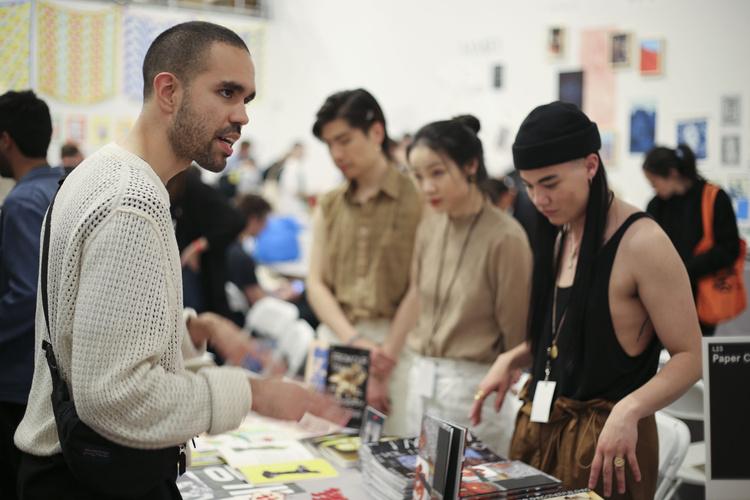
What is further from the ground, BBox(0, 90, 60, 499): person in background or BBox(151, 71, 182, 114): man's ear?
BBox(151, 71, 182, 114): man's ear

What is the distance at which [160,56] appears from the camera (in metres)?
1.45

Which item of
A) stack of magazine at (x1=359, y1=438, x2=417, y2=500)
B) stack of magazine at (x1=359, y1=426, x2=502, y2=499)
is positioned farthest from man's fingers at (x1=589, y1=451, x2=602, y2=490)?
stack of magazine at (x1=359, y1=438, x2=417, y2=500)

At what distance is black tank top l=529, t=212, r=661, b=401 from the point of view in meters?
1.91

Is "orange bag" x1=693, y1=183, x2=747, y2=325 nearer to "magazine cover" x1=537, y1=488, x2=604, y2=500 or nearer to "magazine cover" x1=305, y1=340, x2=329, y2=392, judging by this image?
"magazine cover" x1=305, y1=340, x2=329, y2=392

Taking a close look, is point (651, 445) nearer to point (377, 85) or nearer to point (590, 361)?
point (590, 361)

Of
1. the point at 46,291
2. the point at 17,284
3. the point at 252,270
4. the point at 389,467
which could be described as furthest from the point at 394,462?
the point at 252,270

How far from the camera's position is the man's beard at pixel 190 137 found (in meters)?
1.43

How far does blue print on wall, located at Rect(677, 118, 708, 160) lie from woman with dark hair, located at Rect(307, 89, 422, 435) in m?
3.91

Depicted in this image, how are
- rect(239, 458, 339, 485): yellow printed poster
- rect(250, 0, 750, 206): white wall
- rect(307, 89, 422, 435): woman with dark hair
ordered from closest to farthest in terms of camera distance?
1. rect(239, 458, 339, 485): yellow printed poster
2. rect(307, 89, 422, 435): woman with dark hair
3. rect(250, 0, 750, 206): white wall

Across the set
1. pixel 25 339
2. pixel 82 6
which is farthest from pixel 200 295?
pixel 82 6

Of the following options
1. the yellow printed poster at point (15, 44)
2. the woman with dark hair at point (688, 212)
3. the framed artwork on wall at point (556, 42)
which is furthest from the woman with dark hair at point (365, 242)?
the framed artwork on wall at point (556, 42)

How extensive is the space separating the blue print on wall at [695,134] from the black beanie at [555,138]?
459 centimetres

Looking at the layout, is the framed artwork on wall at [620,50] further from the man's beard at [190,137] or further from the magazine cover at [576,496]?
the man's beard at [190,137]

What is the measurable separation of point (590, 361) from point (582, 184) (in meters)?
0.44
